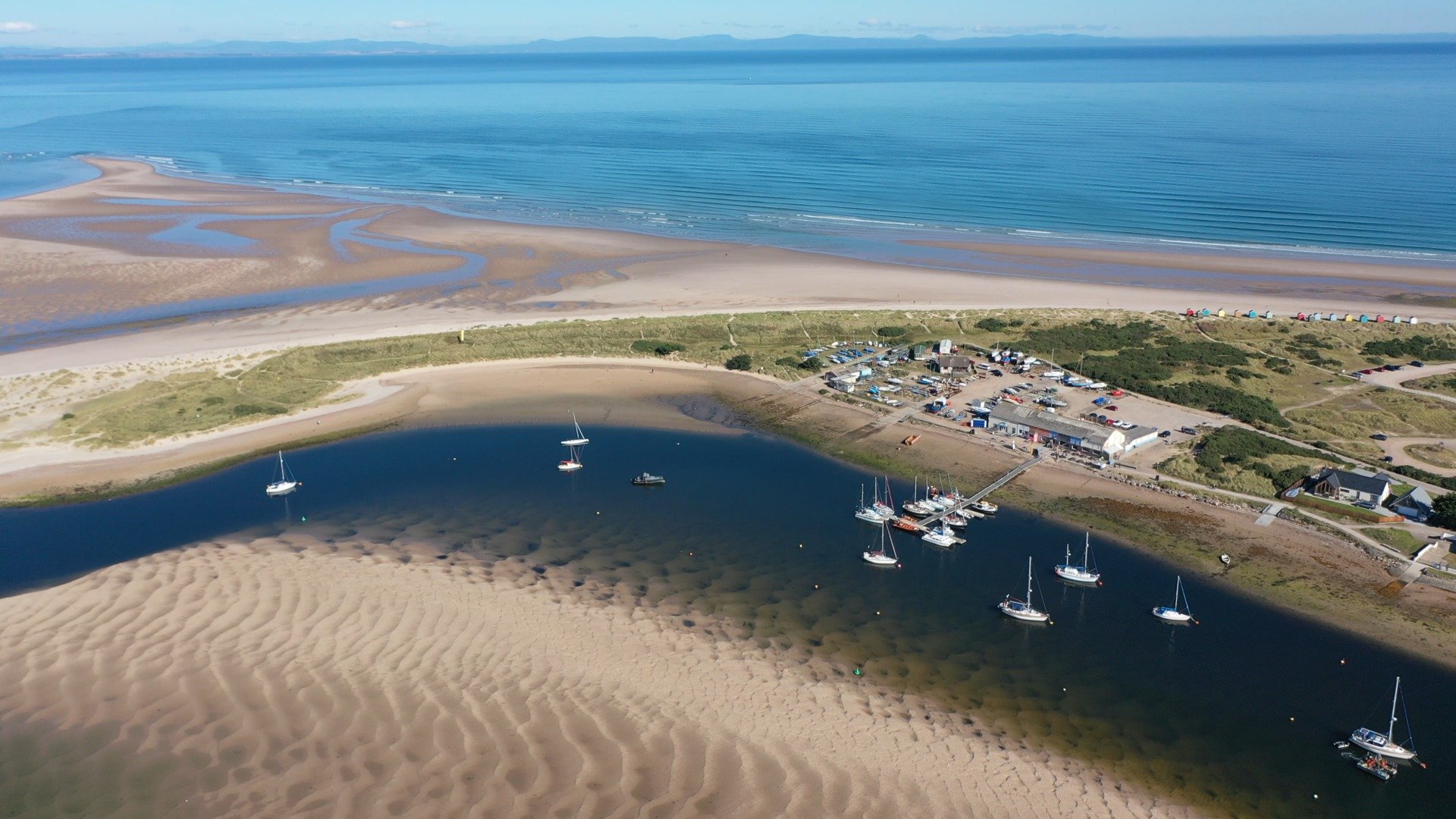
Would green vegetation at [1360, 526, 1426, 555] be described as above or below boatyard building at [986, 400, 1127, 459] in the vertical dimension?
below

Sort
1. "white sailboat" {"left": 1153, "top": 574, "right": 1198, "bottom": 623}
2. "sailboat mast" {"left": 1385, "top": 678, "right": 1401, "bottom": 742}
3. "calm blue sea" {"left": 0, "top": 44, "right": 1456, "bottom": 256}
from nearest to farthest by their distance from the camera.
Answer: "sailboat mast" {"left": 1385, "top": 678, "right": 1401, "bottom": 742} → "white sailboat" {"left": 1153, "top": 574, "right": 1198, "bottom": 623} → "calm blue sea" {"left": 0, "top": 44, "right": 1456, "bottom": 256}

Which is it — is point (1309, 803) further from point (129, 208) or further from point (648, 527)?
point (129, 208)

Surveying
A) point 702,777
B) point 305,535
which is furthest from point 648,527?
point 702,777

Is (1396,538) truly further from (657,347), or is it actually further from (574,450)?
(657,347)

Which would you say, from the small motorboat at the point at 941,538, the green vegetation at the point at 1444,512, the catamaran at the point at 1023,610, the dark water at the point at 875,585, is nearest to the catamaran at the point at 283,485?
the dark water at the point at 875,585

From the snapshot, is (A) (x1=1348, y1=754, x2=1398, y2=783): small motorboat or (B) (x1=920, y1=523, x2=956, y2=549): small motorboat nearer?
(A) (x1=1348, y1=754, x2=1398, y2=783): small motorboat

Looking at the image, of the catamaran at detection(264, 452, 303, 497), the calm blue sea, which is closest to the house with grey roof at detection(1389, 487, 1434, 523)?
the catamaran at detection(264, 452, 303, 497)

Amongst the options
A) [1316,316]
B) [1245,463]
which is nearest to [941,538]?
[1245,463]

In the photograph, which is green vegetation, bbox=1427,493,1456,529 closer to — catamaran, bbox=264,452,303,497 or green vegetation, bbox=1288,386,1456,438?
green vegetation, bbox=1288,386,1456,438
